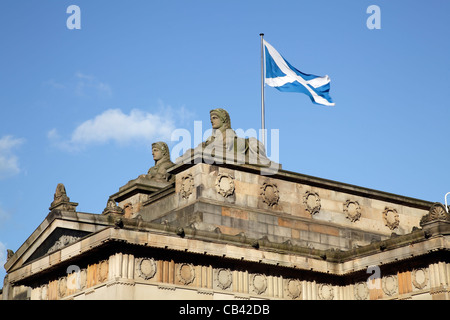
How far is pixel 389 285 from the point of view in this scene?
4259 centimetres

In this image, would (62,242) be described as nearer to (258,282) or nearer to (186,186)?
(186,186)

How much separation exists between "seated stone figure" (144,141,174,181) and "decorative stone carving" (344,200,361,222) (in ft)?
31.9

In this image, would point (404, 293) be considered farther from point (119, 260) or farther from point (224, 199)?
point (119, 260)

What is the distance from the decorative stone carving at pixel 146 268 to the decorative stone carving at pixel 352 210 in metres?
11.8

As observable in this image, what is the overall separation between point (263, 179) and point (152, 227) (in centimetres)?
777

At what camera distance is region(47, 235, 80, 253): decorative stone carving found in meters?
43.0

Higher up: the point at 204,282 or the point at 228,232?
the point at 228,232

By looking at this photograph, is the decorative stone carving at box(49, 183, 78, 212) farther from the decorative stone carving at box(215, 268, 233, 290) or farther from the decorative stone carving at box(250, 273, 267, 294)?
the decorative stone carving at box(250, 273, 267, 294)

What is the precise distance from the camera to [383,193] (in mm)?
48500

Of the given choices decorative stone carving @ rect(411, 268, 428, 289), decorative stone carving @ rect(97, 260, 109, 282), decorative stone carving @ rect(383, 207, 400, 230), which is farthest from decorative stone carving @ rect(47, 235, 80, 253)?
decorative stone carving @ rect(383, 207, 400, 230)

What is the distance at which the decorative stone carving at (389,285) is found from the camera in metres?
42.3
